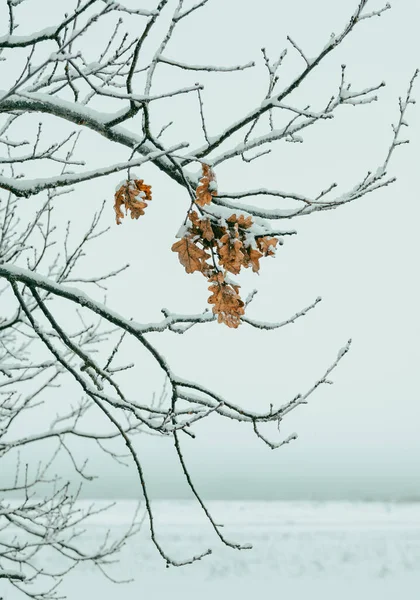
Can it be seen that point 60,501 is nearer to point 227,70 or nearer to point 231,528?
point 227,70

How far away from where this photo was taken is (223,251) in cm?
216

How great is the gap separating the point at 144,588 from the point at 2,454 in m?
13.6

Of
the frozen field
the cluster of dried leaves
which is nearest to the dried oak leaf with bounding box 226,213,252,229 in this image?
the cluster of dried leaves

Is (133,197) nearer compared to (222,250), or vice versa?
(222,250)

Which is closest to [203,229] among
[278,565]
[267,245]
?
[267,245]

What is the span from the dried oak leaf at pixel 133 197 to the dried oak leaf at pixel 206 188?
0.85ft

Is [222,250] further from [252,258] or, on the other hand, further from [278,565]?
[278,565]

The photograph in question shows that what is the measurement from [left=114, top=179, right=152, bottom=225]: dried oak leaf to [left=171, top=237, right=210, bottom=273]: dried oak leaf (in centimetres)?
35

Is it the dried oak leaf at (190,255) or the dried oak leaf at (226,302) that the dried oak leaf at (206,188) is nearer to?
the dried oak leaf at (190,255)

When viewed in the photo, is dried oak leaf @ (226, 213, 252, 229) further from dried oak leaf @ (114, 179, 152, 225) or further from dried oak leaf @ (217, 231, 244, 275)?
dried oak leaf @ (114, 179, 152, 225)

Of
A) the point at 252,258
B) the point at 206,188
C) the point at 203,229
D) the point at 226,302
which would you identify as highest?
the point at 206,188

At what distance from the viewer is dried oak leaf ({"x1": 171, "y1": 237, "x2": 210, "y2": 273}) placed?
7.19 ft

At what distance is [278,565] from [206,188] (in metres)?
18.9

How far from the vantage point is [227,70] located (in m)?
2.52
